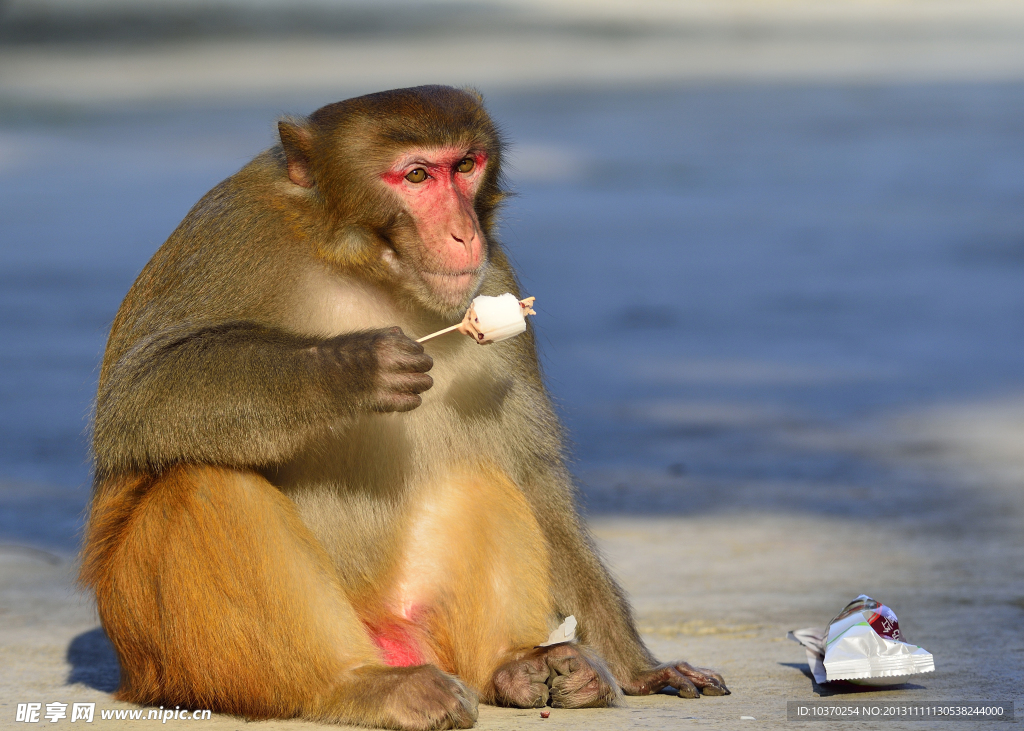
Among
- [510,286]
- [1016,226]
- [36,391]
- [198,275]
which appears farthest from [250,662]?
[1016,226]

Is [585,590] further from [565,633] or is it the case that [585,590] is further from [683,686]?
[683,686]

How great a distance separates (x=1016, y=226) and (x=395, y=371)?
52.2ft

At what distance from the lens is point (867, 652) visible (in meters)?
4.16

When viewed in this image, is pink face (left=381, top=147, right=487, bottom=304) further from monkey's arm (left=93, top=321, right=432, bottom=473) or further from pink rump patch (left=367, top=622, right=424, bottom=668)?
pink rump patch (left=367, top=622, right=424, bottom=668)

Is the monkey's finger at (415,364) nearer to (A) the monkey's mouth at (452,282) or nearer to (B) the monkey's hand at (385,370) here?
(B) the monkey's hand at (385,370)

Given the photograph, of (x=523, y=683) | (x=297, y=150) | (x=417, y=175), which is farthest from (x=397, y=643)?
(x=297, y=150)

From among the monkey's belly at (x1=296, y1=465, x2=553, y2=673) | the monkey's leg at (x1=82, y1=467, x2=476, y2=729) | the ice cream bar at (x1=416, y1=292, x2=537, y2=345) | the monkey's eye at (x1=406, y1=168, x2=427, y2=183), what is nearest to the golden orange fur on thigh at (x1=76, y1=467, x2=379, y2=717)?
the monkey's leg at (x1=82, y1=467, x2=476, y2=729)

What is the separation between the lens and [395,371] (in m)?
3.78

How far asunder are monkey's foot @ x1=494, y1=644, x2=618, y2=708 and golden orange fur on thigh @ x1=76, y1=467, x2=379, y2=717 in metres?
0.41

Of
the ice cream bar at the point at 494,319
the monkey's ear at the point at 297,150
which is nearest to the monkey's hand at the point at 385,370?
the ice cream bar at the point at 494,319

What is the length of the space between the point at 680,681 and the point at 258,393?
147 centimetres

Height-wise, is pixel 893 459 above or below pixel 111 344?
above

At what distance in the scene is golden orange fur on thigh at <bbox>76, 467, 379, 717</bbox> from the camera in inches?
147

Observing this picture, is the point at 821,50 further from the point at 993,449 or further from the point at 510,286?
the point at 510,286
